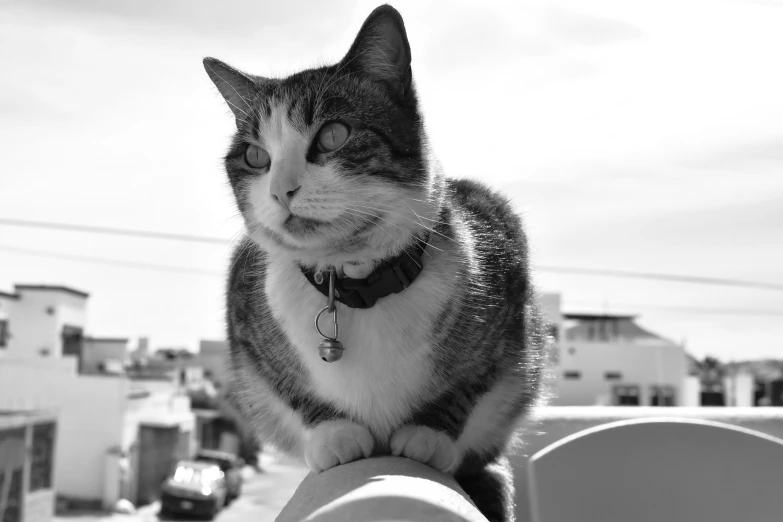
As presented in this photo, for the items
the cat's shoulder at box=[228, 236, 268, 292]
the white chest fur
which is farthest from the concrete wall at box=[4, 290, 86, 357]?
the white chest fur

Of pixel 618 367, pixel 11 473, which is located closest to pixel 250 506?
pixel 11 473

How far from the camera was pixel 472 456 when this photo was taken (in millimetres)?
1508

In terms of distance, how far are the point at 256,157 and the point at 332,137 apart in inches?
7.5

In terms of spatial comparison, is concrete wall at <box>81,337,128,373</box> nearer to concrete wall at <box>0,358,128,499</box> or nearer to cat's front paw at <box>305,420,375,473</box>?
concrete wall at <box>0,358,128,499</box>

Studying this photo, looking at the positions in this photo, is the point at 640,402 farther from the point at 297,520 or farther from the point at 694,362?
the point at 297,520

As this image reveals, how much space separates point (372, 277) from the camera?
1.29m

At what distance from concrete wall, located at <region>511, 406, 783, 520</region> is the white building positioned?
45.2 feet

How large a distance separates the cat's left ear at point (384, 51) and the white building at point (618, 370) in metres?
14.8

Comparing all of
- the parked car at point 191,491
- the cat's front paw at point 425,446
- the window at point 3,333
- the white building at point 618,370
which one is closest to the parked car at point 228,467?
the parked car at point 191,491

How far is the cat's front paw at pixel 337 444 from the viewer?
4.17 feet

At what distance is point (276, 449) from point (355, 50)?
3.01 feet

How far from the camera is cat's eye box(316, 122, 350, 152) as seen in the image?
1.30 meters

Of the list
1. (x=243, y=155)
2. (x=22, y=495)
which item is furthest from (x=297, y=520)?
(x=22, y=495)

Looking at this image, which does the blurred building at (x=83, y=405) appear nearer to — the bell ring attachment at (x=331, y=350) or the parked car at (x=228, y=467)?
the parked car at (x=228, y=467)
